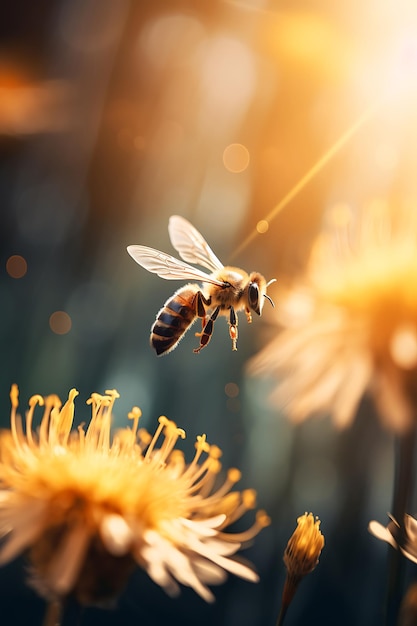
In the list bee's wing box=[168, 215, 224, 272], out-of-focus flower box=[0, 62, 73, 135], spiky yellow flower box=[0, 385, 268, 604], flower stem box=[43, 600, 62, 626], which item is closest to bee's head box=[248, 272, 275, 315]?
bee's wing box=[168, 215, 224, 272]

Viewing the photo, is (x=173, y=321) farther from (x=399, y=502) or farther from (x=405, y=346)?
(x=399, y=502)

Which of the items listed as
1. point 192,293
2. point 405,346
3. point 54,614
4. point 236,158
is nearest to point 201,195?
point 236,158

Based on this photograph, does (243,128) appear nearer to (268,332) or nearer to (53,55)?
(53,55)

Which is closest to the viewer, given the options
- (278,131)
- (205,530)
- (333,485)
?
(205,530)

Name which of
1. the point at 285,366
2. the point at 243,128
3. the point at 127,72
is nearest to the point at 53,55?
the point at 127,72

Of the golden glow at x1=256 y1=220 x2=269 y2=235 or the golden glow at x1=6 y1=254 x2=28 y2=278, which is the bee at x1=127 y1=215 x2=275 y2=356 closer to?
the golden glow at x1=256 y1=220 x2=269 y2=235

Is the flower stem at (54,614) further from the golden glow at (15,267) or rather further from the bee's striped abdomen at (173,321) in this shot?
the golden glow at (15,267)

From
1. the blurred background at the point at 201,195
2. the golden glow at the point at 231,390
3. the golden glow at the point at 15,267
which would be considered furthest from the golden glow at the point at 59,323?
the golden glow at the point at 231,390
